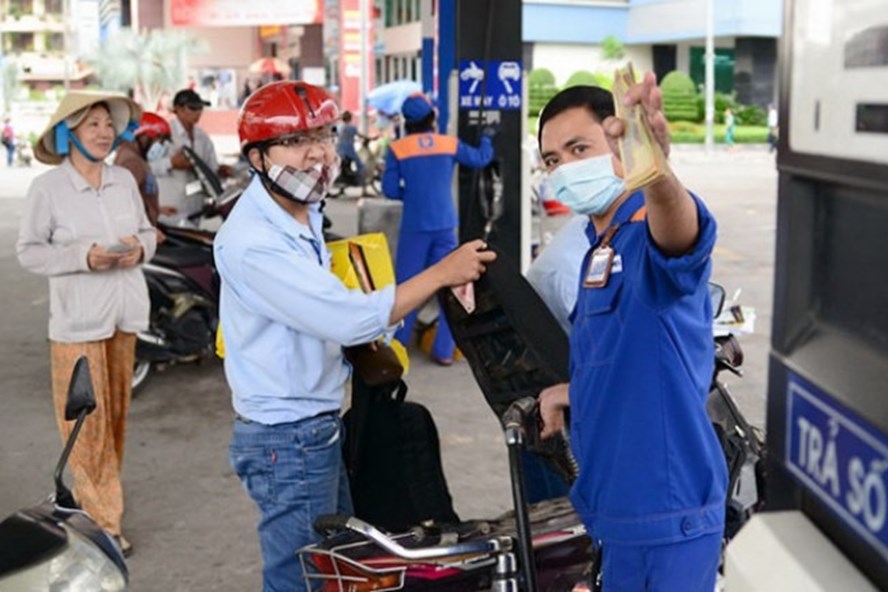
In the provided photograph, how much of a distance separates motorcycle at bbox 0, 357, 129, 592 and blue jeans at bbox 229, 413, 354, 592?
56cm

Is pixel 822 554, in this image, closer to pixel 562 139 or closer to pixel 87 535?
pixel 562 139

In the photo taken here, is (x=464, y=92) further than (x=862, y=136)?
Yes

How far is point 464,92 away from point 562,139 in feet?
20.7

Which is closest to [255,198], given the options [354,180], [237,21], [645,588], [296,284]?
[296,284]

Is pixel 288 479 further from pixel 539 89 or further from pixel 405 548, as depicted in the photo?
pixel 539 89

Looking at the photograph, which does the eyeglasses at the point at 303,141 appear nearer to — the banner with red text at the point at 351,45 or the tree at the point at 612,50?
the banner with red text at the point at 351,45

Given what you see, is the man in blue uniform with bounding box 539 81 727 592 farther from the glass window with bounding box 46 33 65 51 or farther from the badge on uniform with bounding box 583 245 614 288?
the glass window with bounding box 46 33 65 51

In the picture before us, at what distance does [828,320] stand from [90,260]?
3.79 m

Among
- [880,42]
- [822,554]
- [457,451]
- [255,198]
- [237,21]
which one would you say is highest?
[237,21]

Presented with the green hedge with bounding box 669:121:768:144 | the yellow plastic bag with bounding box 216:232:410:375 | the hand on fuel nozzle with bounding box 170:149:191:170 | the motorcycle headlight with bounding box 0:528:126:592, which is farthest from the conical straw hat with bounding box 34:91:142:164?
the green hedge with bounding box 669:121:768:144

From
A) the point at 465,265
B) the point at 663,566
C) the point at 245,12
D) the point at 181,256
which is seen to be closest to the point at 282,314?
the point at 465,265

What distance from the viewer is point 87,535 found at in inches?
106

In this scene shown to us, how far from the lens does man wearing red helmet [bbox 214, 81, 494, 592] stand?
313 cm

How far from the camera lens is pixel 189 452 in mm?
6605
